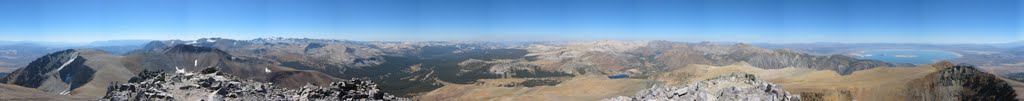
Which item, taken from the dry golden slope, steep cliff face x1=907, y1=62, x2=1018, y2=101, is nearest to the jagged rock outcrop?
steep cliff face x1=907, y1=62, x2=1018, y2=101

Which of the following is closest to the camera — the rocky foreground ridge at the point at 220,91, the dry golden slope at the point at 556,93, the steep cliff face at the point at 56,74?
the rocky foreground ridge at the point at 220,91

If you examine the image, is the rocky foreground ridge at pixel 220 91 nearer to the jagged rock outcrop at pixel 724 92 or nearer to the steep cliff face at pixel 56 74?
the jagged rock outcrop at pixel 724 92

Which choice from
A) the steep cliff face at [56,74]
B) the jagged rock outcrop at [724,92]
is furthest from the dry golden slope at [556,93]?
the steep cliff face at [56,74]

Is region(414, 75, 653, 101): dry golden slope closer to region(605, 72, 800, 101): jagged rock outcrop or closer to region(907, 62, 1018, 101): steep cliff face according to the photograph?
region(907, 62, 1018, 101): steep cliff face

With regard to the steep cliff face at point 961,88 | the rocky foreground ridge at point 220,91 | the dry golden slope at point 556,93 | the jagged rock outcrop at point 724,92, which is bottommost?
the dry golden slope at point 556,93

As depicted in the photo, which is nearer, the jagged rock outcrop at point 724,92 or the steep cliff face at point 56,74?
the jagged rock outcrop at point 724,92
